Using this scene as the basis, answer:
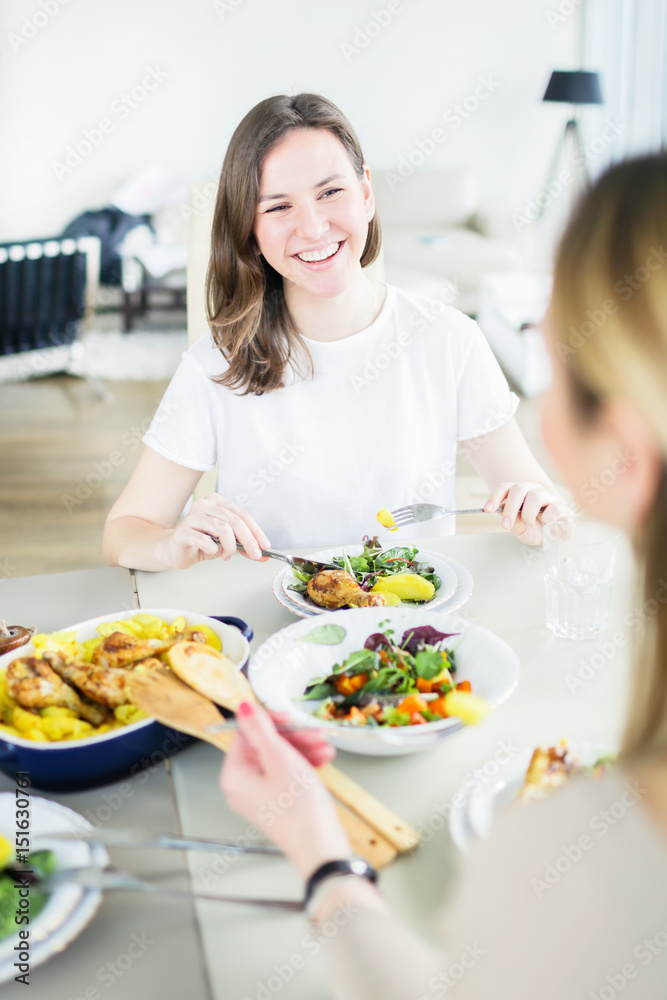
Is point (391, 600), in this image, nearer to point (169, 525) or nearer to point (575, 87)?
point (169, 525)

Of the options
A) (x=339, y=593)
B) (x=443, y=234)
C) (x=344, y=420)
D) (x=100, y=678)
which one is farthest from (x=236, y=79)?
(x=100, y=678)

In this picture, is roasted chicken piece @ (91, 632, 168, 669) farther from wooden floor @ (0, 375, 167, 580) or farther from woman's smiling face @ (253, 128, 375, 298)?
wooden floor @ (0, 375, 167, 580)

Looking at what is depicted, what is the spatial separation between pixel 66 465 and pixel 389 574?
2994 mm

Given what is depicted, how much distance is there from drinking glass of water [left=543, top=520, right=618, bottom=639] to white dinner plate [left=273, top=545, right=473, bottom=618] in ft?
0.36

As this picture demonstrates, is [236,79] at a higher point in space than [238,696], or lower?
higher

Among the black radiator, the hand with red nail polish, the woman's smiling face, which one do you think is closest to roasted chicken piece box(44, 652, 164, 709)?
the hand with red nail polish

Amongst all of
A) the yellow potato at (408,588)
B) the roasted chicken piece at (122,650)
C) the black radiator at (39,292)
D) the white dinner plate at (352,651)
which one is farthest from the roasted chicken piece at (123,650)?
the black radiator at (39,292)

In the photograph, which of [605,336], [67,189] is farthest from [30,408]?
[605,336]

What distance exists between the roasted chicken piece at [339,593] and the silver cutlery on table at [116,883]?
47cm

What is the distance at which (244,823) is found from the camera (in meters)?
0.79

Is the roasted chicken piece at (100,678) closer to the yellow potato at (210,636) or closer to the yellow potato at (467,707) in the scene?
the yellow potato at (210,636)

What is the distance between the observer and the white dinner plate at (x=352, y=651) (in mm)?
828

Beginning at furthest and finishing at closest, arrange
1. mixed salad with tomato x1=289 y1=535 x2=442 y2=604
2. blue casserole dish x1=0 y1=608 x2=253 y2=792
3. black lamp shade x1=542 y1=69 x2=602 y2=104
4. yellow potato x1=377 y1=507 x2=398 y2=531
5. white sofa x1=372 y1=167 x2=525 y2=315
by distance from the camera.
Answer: black lamp shade x1=542 y1=69 x2=602 y2=104
white sofa x1=372 y1=167 x2=525 y2=315
yellow potato x1=377 y1=507 x2=398 y2=531
mixed salad with tomato x1=289 y1=535 x2=442 y2=604
blue casserole dish x1=0 y1=608 x2=253 y2=792

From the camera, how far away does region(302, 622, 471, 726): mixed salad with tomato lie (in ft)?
2.83
